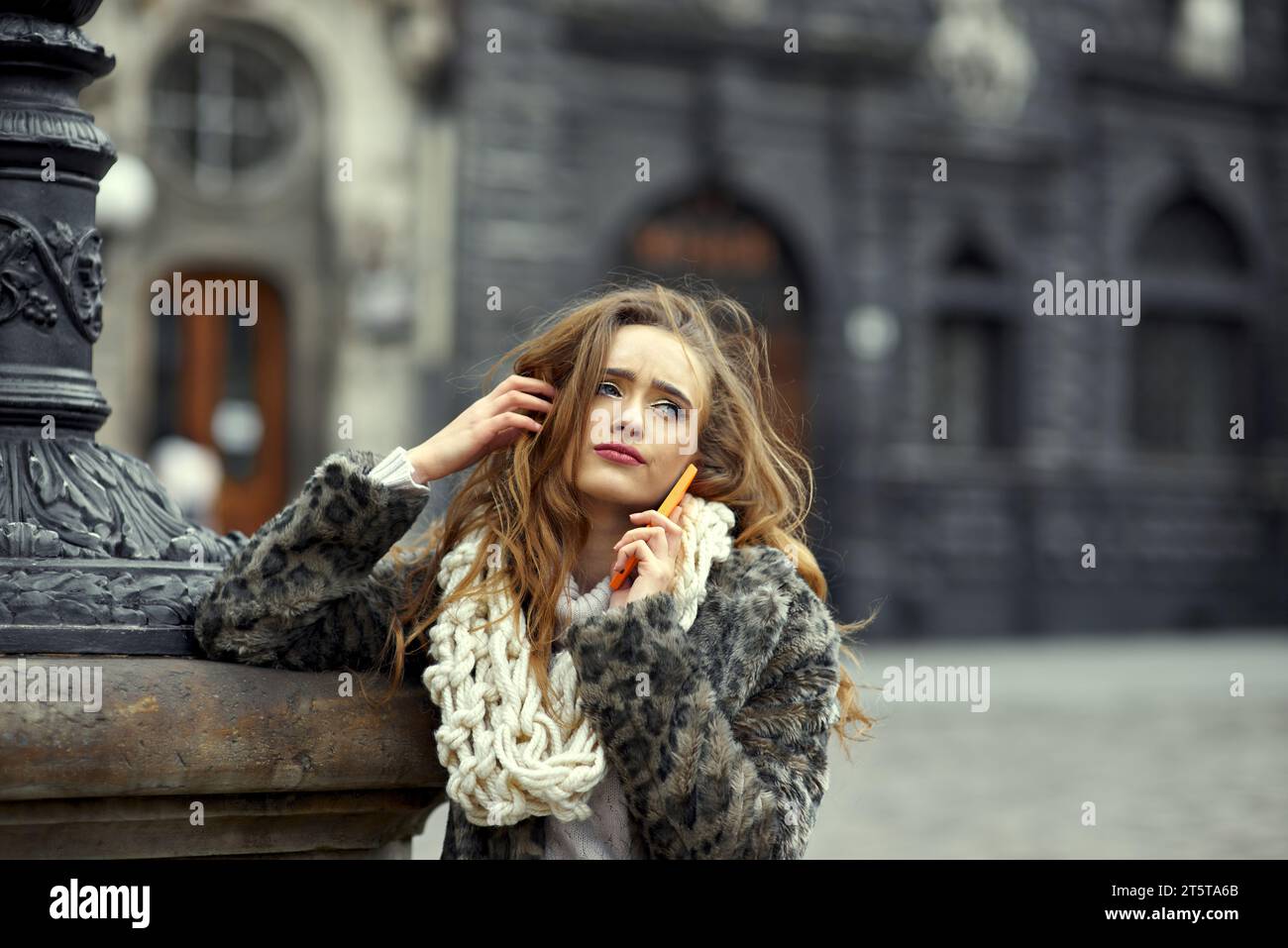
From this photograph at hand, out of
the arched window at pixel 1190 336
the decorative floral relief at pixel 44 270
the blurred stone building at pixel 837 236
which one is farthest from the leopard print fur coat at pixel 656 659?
the arched window at pixel 1190 336

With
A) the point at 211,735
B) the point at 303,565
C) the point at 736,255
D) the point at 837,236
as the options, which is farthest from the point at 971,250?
the point at 211,735

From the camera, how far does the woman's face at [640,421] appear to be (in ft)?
8.97

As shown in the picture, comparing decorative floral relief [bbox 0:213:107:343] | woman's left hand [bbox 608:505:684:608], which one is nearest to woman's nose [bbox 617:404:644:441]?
woman's left hand [bbox 608:505:684:608]

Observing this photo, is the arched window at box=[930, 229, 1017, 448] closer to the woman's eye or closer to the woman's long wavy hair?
the woman's long wavy hair

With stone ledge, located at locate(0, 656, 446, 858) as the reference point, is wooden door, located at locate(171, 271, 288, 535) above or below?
below

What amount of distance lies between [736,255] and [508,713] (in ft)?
49.9

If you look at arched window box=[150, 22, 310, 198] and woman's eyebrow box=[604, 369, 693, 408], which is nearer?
woman's eyebrow box=[604, 369, 693, 408]

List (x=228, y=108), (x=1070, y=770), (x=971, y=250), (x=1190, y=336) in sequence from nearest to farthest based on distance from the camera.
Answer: (x=1070, y=770)
(x=228, y=108)
(x=971, y=250)
(x=1190, y=336)

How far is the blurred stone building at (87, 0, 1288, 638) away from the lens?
15.4 metres

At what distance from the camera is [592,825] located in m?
2.66

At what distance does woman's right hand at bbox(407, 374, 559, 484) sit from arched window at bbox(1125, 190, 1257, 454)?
1747 centimetres

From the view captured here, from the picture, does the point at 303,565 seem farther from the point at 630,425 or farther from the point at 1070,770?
the point at 1070,770
